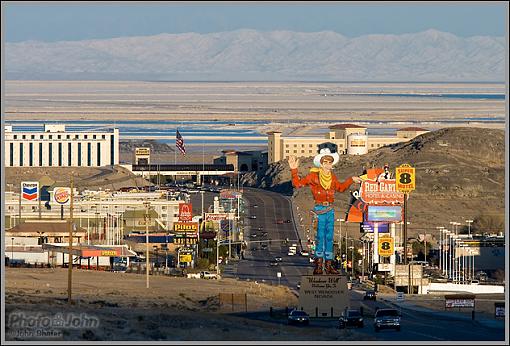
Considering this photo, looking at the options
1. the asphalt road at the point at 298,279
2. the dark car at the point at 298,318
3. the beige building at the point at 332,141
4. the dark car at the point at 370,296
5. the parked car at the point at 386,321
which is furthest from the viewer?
the beige building at the point at 332,141

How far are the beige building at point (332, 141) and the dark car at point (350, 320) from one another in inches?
3837

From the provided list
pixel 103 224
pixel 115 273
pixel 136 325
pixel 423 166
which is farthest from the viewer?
pixel 423 166

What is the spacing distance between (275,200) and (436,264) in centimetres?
3722

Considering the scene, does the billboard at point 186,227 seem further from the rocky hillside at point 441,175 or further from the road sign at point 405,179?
the road sign at point 405,179

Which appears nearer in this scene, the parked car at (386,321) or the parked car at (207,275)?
the parked car at (386,321)

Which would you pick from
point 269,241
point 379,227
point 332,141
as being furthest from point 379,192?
point 332,141

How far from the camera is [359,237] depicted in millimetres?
81062

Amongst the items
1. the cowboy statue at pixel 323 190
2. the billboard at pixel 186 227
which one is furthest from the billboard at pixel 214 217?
the cowboy statue at pixel 323 190

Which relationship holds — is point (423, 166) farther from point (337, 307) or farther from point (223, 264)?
point (337, 307)

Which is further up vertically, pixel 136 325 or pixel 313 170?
pixel 313 170

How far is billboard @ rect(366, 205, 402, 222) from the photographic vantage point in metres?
67.1

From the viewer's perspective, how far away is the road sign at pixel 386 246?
65.2 m

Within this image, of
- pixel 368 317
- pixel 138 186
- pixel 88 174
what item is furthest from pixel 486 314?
pixel 88 174

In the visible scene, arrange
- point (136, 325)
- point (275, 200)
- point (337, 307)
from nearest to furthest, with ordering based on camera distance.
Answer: point (136, 325) < point (337, 307) < point (275, 200)
